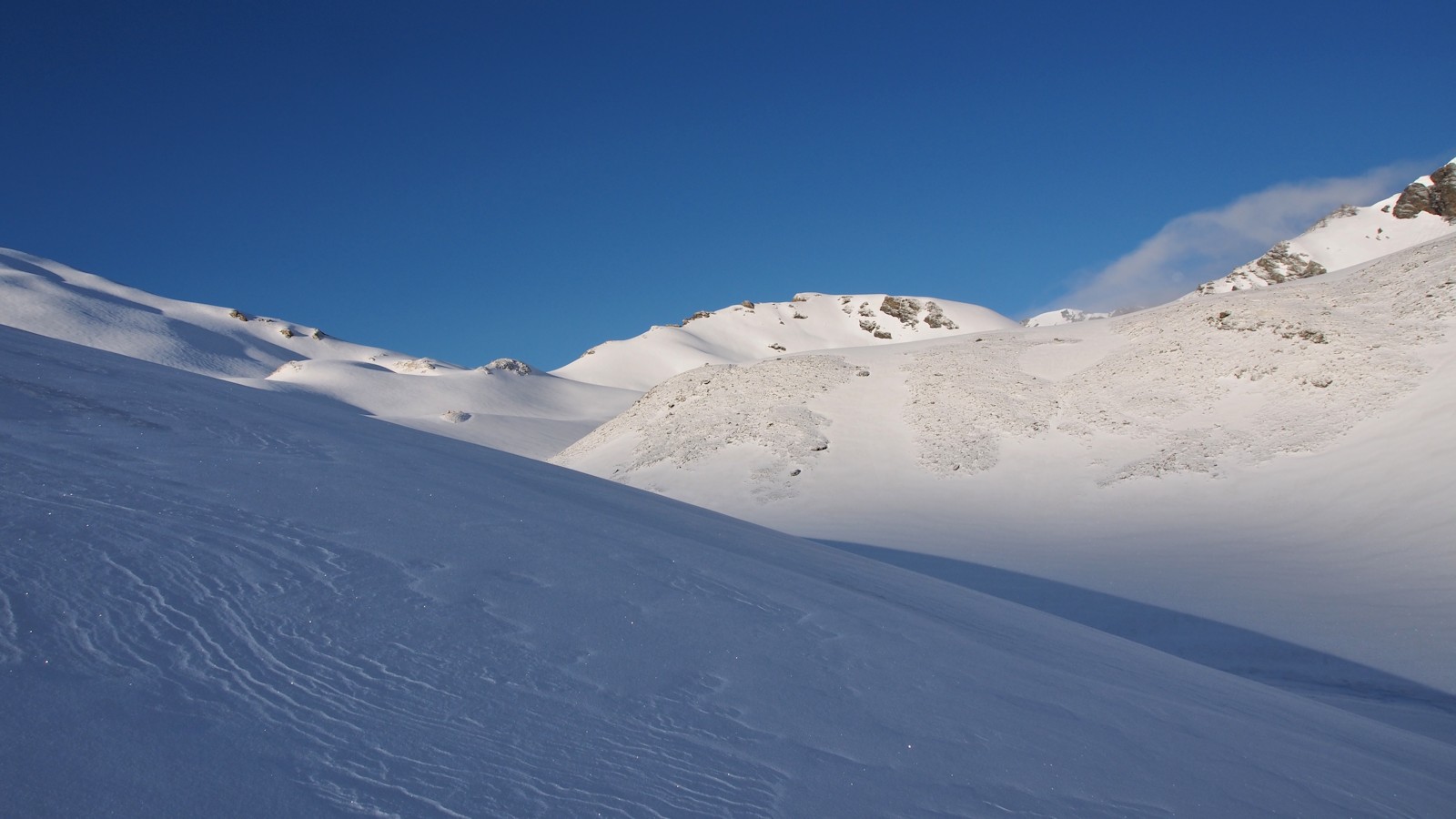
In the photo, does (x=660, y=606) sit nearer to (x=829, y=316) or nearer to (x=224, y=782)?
(x=224, y=782)

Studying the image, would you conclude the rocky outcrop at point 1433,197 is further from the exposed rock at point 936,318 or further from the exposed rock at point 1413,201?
the exposed rock at point 936,318

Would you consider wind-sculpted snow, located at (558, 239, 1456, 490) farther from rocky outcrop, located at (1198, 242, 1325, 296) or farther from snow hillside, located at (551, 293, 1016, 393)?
rocky outcrop, located at (1198, 242, 1325, 296)

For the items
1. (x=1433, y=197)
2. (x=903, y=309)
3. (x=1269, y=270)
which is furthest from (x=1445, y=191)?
(x=903, y=309)

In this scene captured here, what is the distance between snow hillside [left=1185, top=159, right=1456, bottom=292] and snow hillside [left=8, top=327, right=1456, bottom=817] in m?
77.9

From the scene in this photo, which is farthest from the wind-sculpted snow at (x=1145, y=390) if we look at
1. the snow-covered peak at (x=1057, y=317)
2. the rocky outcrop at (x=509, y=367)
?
the snow-covered peak at (x=1057, y=317)

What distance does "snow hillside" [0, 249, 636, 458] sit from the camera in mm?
53797

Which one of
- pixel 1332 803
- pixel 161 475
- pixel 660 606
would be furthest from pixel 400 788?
pixel 1332 803

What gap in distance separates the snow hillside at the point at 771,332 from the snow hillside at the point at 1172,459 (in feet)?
151

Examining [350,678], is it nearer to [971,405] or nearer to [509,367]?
[971,405]

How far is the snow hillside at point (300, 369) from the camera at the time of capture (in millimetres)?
53797

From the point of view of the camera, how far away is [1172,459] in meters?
23.9

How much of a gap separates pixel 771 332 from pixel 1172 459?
219 feet

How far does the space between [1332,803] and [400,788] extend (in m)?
4.70

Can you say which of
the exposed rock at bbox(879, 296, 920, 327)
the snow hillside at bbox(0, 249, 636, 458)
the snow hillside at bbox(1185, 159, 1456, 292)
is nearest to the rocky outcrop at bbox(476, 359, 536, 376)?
the snow hillside at bbox(0, 249, 636, 458)
